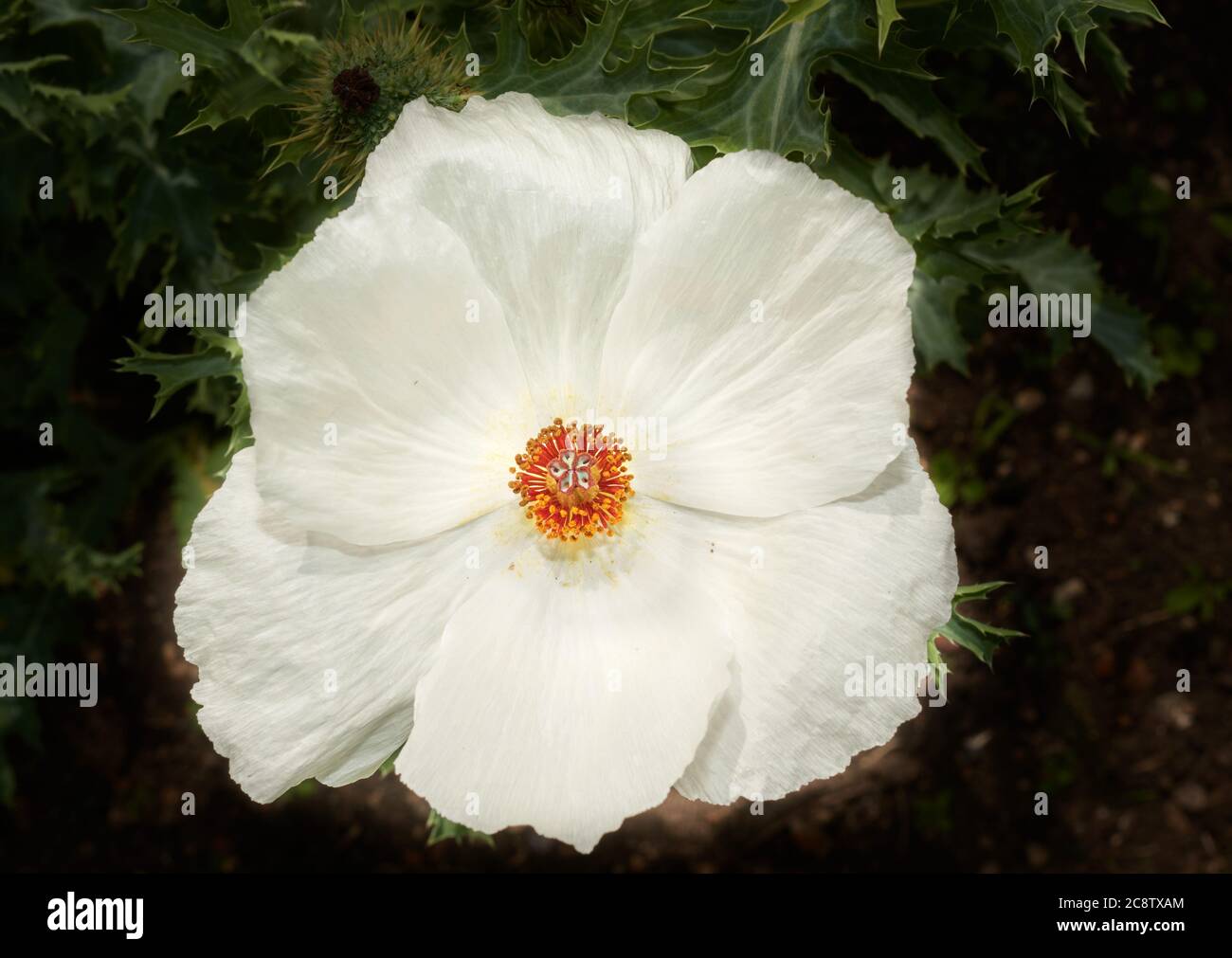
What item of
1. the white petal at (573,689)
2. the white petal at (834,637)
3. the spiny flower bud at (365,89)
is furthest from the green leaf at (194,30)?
the white petal at (834,637)

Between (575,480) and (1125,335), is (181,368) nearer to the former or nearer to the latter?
(575,480)

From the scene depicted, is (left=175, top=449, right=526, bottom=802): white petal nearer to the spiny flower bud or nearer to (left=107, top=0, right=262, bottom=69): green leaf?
the spiny flower bud

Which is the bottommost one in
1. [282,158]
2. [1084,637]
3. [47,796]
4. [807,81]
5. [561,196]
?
[47,796]

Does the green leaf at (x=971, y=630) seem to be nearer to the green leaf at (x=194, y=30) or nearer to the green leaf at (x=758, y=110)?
the green leaf at (x=758, y=110)

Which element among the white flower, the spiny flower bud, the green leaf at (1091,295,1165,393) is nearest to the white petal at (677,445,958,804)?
the white flower
